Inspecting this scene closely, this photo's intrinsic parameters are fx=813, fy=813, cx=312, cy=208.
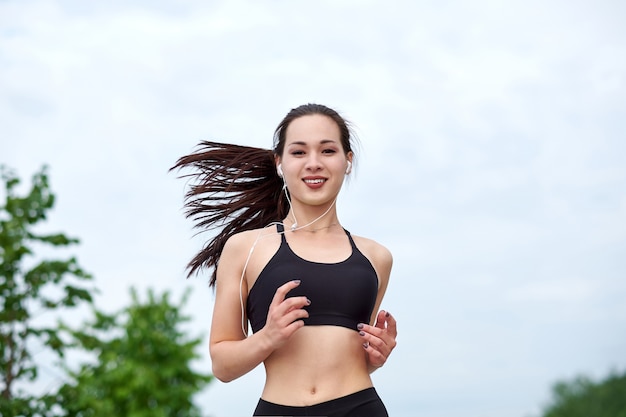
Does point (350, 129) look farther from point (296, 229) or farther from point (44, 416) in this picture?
point (44, 416)

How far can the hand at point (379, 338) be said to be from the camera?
3996mm

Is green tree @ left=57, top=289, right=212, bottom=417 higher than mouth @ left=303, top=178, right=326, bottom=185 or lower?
higher

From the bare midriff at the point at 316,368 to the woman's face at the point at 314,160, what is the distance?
0.74 meters

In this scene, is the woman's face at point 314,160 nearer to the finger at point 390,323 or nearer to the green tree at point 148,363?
the finger at point 390,323

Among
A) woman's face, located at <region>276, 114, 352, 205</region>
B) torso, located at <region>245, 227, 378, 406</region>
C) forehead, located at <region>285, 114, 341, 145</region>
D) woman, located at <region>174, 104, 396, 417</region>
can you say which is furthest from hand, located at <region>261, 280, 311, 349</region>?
forehead, located at <region>285, 114, 341, 145</region>

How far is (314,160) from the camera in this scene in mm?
4277

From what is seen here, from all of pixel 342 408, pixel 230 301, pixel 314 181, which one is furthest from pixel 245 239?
pixel 342 408

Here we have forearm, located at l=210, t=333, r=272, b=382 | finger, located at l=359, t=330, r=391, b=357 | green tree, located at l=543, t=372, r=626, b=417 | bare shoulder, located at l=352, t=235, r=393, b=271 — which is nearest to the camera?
forearm, located at l=210, t=333, r=272, b=382

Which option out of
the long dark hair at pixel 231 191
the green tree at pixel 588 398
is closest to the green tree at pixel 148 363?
the long dark hair at pixel 231 191

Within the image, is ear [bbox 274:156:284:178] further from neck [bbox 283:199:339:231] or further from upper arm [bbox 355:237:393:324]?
upper arm [bbox 355:237:393:324]

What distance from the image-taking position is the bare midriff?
3936mm

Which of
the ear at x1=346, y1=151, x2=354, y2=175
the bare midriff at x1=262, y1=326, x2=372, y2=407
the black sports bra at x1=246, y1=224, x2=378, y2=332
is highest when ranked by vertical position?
the ear at x1=346, y1=151, x2=354, y2=175

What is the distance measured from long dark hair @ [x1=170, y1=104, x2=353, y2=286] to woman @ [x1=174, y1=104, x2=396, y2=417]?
442 mm

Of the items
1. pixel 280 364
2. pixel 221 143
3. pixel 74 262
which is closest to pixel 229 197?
pixel 221 143
